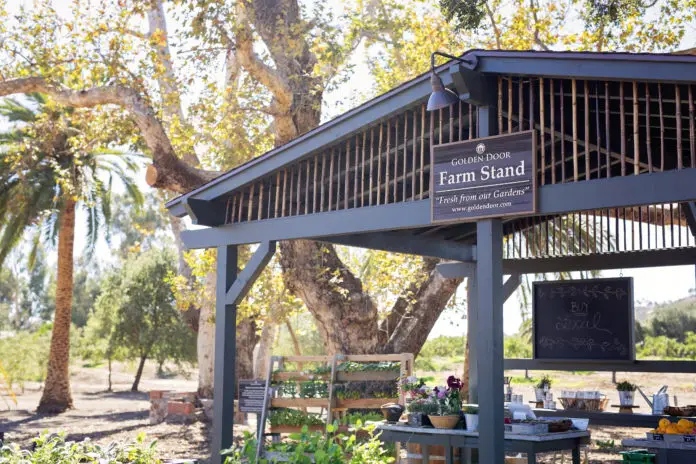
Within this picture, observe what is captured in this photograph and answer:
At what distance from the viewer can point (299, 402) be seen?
35.0 feet

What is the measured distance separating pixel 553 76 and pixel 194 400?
48.3 feet

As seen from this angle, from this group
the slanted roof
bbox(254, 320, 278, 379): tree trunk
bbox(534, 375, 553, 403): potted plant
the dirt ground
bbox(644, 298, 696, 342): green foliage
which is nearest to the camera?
the slanted roof

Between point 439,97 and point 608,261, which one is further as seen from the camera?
point 608,261

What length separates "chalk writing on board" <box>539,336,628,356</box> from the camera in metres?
11.7

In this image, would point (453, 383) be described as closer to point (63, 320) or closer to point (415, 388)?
point (415, 388)

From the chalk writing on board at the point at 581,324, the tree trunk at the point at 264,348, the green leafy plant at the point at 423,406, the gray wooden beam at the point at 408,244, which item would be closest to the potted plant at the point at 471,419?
the green leafy plant at the point at 423,406

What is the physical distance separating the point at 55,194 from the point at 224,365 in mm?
14024

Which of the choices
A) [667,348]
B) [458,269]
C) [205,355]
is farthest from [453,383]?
[667,348]

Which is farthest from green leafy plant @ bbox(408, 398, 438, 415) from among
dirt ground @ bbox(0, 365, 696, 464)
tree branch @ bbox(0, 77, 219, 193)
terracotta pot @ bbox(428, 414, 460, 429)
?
tree branch @ bbox(0, 77, 219, 193)

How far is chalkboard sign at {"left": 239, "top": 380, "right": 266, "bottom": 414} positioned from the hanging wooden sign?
4.29 m

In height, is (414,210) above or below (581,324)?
above

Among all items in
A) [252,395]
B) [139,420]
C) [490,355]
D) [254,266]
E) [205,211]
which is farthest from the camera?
[139,420]

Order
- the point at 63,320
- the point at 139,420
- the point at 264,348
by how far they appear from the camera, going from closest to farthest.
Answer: the point at 139,420, the point at 63,320, the point at 264,348

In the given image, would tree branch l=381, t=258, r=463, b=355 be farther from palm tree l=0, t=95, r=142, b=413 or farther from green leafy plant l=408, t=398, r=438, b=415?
palm tree l=0, t=95, r=142, b=413
